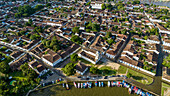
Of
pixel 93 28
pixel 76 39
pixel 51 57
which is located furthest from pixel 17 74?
pixel 93 28

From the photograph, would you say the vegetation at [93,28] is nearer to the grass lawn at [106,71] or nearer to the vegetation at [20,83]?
the grass lawn at [106,71]

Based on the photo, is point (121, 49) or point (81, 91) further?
point (121, 49)

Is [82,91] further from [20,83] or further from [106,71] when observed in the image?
[20,83]

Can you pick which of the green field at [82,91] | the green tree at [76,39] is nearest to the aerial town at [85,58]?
the green field at [82,91]

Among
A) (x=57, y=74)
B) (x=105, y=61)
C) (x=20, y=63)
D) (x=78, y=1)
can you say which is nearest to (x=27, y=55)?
(x=20, y=63)

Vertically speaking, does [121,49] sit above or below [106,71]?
above

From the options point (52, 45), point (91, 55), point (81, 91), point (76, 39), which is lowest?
point (81, 91)

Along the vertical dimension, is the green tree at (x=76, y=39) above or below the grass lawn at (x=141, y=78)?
above

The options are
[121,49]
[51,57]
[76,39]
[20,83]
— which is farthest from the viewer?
[76,39]

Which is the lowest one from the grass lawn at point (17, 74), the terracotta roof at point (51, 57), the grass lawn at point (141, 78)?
the grass lawn at point (17, 74)
